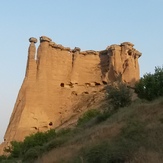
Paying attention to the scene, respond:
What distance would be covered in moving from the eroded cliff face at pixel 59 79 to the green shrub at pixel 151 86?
11757 mm

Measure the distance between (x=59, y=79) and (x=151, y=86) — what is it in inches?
655

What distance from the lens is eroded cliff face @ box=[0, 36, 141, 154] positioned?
36.7m

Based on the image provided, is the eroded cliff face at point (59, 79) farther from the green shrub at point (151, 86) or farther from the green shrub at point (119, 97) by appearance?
the green shrub at point (119, 97)

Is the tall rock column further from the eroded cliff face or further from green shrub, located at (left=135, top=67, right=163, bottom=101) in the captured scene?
green shrub, located at (left=135, top=67, right=163, bottom=101)

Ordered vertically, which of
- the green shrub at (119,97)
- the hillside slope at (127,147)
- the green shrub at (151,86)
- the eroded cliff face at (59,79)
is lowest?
the hillside slope at (127,147)

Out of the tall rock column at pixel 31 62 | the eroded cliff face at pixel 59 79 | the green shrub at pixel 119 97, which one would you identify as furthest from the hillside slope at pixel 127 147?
the tall rock column at pixel 31 62

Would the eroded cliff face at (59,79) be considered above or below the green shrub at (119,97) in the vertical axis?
above

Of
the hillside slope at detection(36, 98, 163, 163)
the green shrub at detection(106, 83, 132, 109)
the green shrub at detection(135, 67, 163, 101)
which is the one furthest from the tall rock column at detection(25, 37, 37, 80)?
the hillside slope at detection(36, 98, 163, 163)

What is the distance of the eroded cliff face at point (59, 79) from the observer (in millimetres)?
36719

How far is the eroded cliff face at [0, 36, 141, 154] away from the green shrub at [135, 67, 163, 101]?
1176 cm

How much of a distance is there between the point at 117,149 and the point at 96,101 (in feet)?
88.1

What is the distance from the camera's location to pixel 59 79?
40.5m

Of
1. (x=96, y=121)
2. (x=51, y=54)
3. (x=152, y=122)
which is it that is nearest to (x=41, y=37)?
(x=51, y=54)

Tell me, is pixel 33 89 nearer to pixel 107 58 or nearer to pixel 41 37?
pixel 41 37
